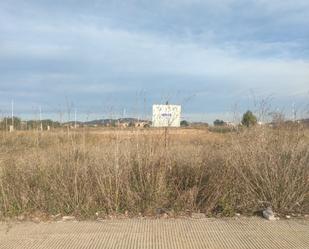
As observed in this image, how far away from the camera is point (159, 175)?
7934mm

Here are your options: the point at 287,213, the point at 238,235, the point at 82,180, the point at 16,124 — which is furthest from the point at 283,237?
the point at 16,124

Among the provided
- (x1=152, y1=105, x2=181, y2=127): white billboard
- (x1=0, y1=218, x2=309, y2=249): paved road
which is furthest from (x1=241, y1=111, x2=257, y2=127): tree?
(x1=0, y1=218, x2=309, y2=249): paved road

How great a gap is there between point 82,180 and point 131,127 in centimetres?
158

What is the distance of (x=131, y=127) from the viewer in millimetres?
9062

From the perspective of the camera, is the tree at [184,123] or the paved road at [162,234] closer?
the paved road at [162,234]

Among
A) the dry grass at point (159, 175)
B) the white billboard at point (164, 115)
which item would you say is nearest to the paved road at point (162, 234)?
the dry grass at point (159, 175)

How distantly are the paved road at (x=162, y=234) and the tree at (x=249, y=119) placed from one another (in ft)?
7.06

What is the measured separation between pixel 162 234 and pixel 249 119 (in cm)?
327

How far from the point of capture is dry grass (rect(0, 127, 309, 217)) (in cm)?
771

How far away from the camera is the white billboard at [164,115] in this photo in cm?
891

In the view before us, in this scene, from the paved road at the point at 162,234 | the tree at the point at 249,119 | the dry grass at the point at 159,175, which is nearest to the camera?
the paved road at the point at 162,234

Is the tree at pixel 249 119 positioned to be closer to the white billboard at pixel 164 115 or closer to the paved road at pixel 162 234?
the white billboard at pixel 164 115

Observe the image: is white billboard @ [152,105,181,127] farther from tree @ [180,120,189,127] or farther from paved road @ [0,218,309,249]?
paved road @ [0,218,309,249]

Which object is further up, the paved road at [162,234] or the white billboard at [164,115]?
the white billboard at [164,115]
